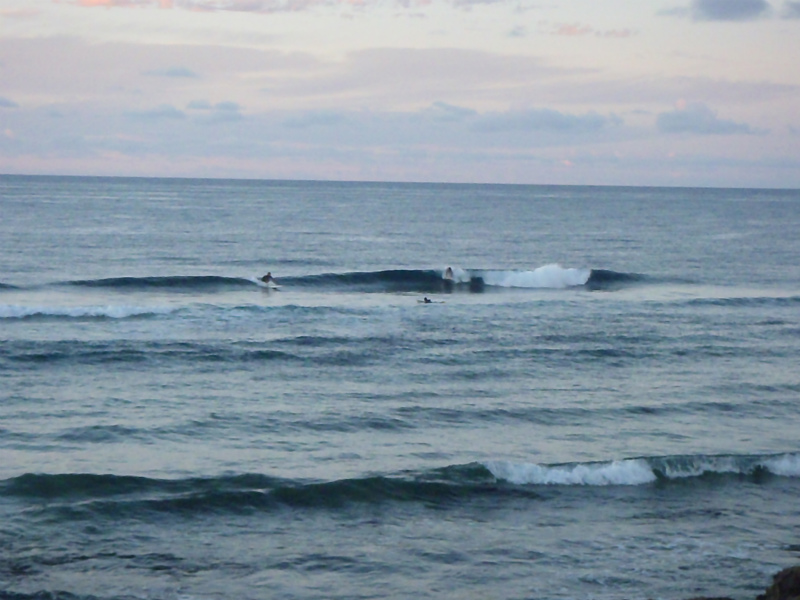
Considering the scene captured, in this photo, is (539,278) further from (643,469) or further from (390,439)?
(643,469)

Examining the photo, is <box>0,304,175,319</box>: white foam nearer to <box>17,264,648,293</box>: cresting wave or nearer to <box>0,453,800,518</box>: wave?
<box>17,264,648,293</box>: cresting wave

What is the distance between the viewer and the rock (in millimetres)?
11266

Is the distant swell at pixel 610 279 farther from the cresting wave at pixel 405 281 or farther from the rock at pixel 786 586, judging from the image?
the rock at pixel 786 586

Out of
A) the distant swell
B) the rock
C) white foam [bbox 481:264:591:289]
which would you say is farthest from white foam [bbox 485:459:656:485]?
white foam [bbox 481:264:591:289]

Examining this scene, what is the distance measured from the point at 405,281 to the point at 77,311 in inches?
712

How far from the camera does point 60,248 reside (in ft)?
179

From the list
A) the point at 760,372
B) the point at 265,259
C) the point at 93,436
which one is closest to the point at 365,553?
the point at 93,436

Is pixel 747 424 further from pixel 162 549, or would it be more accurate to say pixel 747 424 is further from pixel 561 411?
pixel 162 549

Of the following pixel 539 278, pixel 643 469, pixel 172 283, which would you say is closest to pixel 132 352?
pixel 172 283

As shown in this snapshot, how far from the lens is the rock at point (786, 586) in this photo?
11266mm

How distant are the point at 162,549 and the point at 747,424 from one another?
14141 millimetres

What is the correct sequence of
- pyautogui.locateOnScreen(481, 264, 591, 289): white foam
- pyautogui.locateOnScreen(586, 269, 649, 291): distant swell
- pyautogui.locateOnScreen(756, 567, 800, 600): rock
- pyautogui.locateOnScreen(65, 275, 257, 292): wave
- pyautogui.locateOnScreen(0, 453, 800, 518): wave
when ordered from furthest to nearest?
pyautogui.locateOnScreen(481, 264, 591, 289): white foam
pyautogui.locateOnScreen(586, 269, 649, 291): distant swell
pyautogui.locateOnScreen(65, 275, 257, 292): wave
pyautogui.locateOnScreen(0, 453, 800, 518): wave
pyautogui.locateOnScreen(756, 567, 800, 600): rock

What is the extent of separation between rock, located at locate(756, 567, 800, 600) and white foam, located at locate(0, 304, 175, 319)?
25.9 m

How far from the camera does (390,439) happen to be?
774 inches
